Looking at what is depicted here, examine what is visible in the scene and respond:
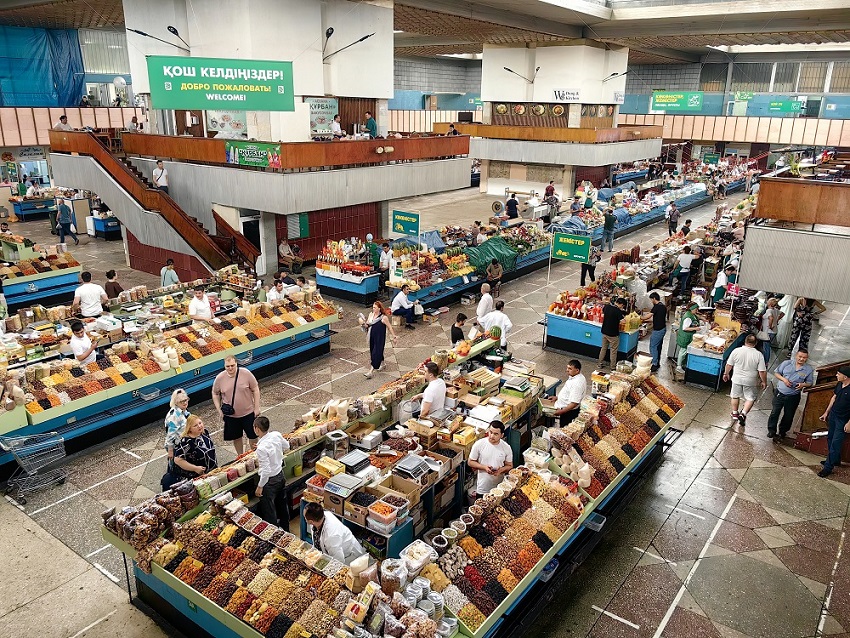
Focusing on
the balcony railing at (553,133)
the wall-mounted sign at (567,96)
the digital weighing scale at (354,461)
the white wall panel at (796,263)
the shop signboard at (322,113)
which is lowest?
the digital weighing scale at (354,461)

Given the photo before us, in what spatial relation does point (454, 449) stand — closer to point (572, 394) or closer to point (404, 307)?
point (572, 394)

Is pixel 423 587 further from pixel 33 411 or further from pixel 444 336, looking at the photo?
pixel 444 336

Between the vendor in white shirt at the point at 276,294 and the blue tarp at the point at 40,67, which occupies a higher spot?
the blue tarp at the point at 40,67

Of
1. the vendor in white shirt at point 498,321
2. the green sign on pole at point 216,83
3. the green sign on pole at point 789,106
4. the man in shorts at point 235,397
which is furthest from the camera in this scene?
the green sign on pole at point 789,106

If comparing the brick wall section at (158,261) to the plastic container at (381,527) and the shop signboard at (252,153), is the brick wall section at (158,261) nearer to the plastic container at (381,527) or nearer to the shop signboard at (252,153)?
the shop signboard at (252,153)

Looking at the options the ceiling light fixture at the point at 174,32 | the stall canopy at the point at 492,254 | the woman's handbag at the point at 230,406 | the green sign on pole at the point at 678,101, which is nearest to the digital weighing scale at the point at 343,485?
the woman's handbag at the point at 230,406

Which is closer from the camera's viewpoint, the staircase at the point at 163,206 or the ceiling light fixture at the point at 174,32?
the staircase at the point at 163,206

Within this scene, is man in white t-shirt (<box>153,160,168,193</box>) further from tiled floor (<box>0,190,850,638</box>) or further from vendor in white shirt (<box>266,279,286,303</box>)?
tiled floor (<box>0,190,850,638</box>)

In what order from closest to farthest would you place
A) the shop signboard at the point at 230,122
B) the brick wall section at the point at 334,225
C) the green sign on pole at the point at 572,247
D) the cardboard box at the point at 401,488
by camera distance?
the cardboard box at the point at 401,488 → the green sign on pole at the point at 572,247 → the shop signboard at the point at 230,122 → the brick wall section at the point at 334,225

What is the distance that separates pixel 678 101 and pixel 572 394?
2596 centimetres

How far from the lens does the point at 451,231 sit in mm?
21594

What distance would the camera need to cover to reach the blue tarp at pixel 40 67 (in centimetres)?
3139

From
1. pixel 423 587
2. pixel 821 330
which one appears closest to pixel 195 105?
pixel 423 587

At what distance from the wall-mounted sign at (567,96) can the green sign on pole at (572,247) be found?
2112cm
